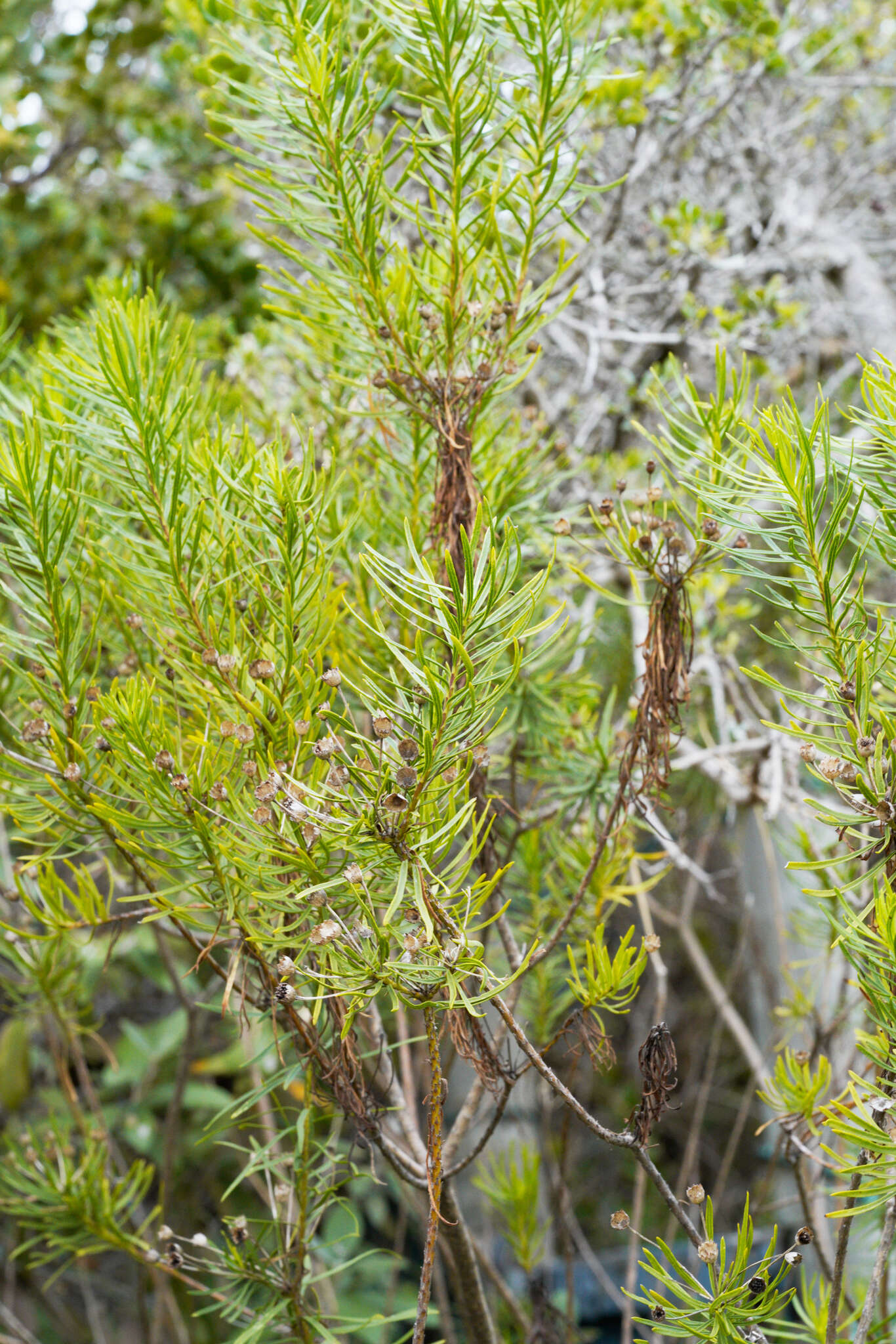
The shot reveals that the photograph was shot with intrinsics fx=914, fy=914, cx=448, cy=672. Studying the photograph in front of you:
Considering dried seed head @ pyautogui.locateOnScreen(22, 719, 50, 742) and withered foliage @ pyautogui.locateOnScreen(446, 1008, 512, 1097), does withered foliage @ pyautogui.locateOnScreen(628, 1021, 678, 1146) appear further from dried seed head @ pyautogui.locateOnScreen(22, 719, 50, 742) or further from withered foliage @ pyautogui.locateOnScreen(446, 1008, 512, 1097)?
dried seed head @ pyautogui.locateOnScreen(22, 719, 50, 742)

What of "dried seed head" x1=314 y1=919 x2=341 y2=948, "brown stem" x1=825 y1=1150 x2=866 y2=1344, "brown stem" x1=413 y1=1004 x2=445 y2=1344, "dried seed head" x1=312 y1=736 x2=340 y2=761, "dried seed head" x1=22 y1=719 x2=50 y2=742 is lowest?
"brown stem" x1=825 y1=1150 x2=866 y2=1344

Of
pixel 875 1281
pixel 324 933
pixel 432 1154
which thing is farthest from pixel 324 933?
pixel 875 1281

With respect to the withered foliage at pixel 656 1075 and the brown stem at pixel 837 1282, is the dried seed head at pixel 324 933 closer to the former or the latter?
the withered foliage at pixel 656 1075

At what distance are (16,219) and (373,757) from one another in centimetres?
148

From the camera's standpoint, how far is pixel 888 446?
1.02ft

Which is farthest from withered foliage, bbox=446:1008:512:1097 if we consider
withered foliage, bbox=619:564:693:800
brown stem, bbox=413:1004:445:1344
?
withered foliage, bbox=619:564:693:800

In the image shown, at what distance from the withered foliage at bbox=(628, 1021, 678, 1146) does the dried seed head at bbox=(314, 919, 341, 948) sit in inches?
4.7

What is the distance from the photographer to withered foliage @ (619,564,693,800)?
1.24ft

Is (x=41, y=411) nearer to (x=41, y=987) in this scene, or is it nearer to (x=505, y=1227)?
(x=41, y=987)

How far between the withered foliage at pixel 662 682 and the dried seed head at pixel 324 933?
0.15 metres

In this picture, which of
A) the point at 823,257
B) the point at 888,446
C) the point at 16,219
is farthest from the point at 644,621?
the point at 16,219

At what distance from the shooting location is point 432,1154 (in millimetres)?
328

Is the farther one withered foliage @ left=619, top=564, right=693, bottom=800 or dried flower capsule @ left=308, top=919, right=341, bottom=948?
withered foliage @ left=619, top=564, right=693, bottom=800

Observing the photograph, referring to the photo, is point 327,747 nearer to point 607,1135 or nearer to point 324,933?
point 324,933
